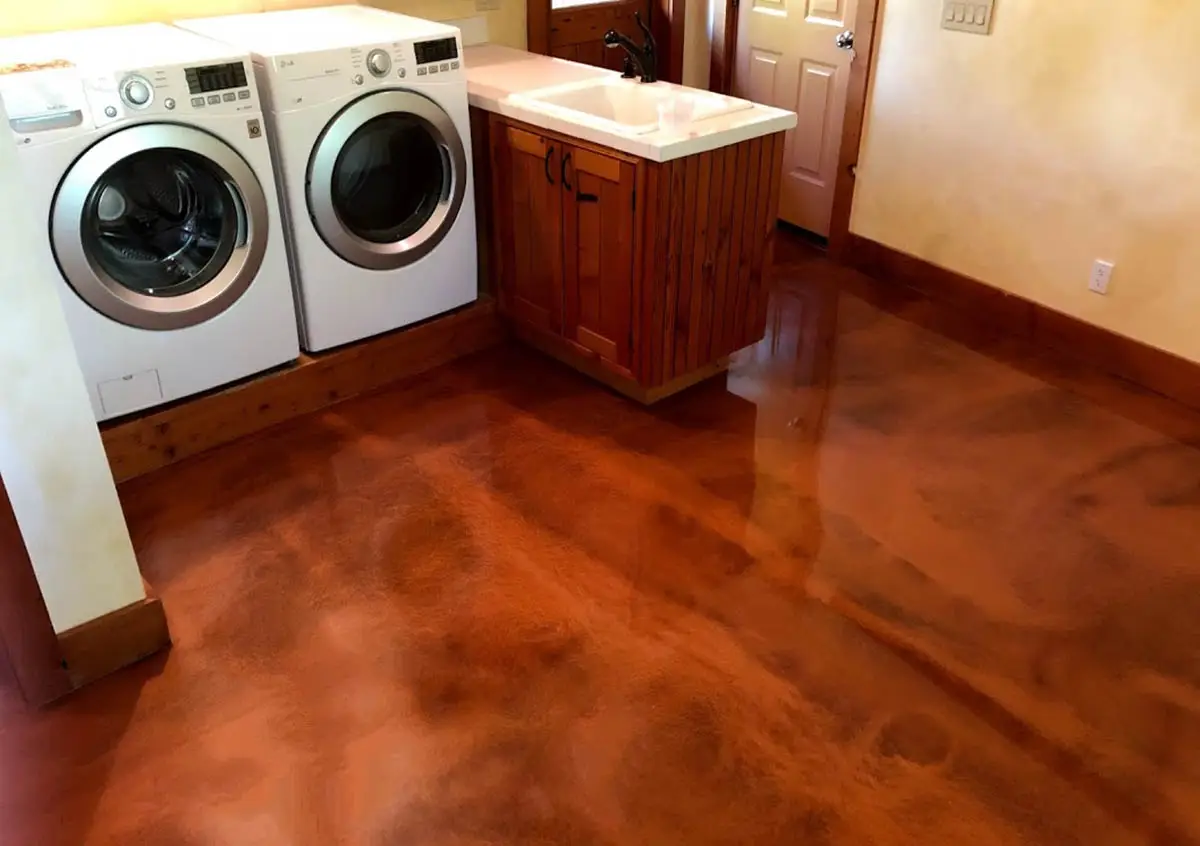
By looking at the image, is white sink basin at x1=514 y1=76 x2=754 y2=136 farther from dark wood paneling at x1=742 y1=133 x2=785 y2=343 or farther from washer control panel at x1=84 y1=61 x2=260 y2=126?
washer control panel at x1=84 y1=61 x2=260 y2=126

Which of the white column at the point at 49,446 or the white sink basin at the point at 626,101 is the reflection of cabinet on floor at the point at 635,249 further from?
the white column at the point at 49,446

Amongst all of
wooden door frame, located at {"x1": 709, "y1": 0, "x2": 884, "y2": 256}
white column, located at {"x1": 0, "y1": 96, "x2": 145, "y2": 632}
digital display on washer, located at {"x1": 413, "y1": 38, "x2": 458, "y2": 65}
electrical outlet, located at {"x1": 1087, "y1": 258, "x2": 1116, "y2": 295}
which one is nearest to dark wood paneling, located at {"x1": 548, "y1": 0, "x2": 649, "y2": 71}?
wooden door frame, located at {"x1": 709, "y1": 0, "x2": 884, "y2": 256}

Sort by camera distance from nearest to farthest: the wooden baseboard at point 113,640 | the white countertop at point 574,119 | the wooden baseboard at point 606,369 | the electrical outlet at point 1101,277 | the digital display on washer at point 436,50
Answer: the wooden baseboard at point 113,640 → the white countertop at point 574,119 → the digital display on washer at point 436,50 → the wooden baseboard at point 606,369 → the electrical outlet at point 1101,277

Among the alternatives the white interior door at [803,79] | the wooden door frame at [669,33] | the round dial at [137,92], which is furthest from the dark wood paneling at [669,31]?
the round dial at [137,92]

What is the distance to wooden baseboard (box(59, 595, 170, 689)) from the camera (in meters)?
2.02

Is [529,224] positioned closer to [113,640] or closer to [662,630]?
[662,630]

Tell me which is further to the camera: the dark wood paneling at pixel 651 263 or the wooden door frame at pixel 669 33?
the wooden door frame at pixel 669 33

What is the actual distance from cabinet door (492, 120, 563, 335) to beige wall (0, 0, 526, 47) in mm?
762

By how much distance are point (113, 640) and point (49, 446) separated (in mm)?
472

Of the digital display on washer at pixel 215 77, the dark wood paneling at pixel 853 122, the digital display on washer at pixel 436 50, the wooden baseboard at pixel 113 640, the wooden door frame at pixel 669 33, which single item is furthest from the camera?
the wooden door frame at pixel 669 33

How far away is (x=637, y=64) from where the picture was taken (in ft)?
10.3

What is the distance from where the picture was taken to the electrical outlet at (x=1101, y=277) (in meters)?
3.26

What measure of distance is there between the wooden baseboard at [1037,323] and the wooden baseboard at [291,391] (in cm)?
170

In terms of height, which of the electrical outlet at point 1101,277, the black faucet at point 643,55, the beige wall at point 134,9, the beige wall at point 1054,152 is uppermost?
the beige wall at point 134,9
